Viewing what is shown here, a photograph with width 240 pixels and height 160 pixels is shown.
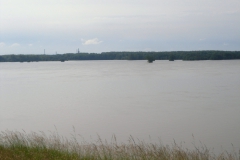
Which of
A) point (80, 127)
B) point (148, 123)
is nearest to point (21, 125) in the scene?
point (80, 127)

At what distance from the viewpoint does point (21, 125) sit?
9.39m

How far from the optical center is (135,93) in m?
15.0

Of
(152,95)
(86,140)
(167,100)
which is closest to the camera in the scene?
(86,140)

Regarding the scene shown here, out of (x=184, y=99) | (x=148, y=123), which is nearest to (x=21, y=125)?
(x=148, y=123)

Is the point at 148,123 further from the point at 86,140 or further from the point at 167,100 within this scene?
the point at 167,100

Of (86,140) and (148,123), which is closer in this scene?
(86,140)

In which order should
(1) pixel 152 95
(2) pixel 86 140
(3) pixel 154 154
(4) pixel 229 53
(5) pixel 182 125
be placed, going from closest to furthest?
(3) pixel 154 154, (2) pixel 86 140, (5) pixel 182 125, (1) pixel 152 95, (4) pixel 229 53

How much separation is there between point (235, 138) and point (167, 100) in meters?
5.34

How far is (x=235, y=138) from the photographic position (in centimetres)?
746

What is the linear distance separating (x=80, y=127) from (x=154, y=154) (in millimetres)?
3895

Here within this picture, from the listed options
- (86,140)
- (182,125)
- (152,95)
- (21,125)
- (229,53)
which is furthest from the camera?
(229,53)

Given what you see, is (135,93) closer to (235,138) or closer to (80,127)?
(80,127)

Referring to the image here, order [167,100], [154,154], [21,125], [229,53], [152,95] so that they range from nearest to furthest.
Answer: [154,154]
[21,125]
[167,100]
[152,95]
[229,53]

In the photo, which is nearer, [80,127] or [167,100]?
[80,127]
